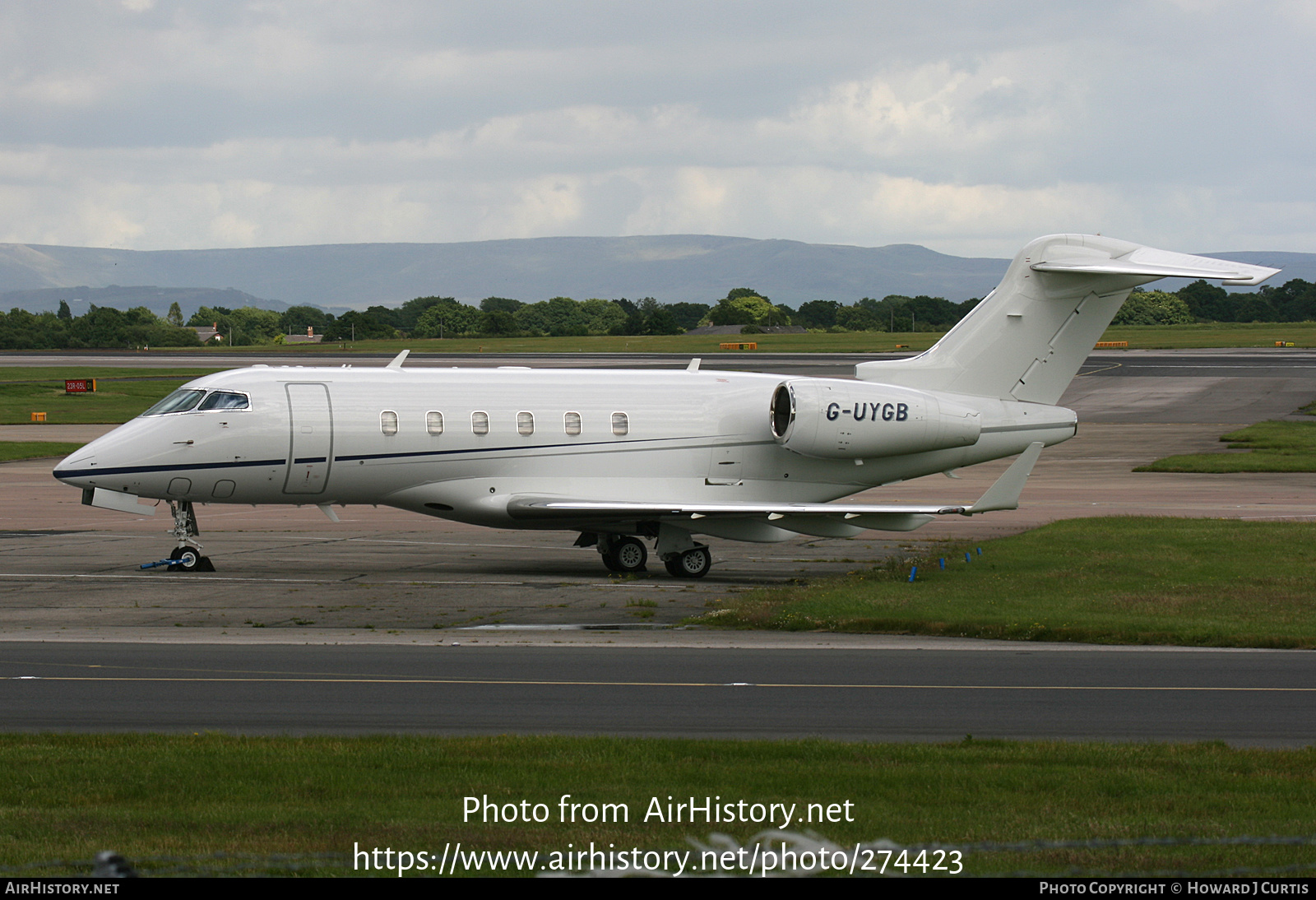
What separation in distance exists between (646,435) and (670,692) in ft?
35.5

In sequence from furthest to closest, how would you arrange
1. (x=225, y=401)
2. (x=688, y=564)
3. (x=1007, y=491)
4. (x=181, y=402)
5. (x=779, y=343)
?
(x=779, y=343) < (x=688, y=564) < (x=181, y=402) < (x=225, y=401) < (x=1007, y=491)

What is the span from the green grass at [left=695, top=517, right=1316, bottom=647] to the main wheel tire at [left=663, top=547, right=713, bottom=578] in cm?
234

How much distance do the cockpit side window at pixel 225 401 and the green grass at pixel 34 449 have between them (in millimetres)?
27192

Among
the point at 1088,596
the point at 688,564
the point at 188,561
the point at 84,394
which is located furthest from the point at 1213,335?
the point at 188,561

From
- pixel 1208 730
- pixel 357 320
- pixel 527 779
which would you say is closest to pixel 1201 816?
pixel 1208 730

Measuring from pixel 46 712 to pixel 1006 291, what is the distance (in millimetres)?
19057

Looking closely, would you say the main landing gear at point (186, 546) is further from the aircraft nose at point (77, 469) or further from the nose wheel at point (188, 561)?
the aircraft nose at point (77, 469)

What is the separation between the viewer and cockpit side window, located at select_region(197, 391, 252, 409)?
2358 centimetres

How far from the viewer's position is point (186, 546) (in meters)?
24.4

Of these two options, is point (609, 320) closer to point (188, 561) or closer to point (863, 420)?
point (863, 420)

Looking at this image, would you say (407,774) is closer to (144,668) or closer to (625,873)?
(625,873)

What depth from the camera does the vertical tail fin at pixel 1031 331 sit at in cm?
2584

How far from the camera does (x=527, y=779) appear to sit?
10.5m
